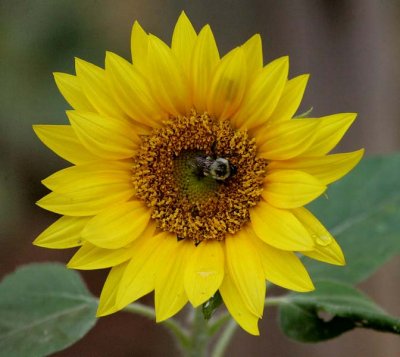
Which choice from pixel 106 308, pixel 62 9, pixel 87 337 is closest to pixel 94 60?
pixel 62 9

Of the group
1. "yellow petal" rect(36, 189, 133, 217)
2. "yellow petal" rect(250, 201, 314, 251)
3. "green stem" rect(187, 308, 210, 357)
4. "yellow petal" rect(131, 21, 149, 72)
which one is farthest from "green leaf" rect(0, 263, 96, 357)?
"yellow petal" rect(131, 21, 149, 72)

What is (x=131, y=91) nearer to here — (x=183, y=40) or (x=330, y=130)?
(x=183, y=40)

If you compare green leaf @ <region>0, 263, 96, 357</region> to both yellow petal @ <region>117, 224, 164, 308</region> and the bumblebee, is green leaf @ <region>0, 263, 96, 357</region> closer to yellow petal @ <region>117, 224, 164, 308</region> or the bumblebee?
yellow petal @ <region>117, 224, 164, 308</region>

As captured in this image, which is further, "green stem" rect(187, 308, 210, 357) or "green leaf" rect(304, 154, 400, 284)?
"green leaf" rect(304, 154, 400, 284)

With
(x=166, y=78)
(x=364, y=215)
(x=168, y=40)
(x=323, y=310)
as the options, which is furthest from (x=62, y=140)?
(x=168, y=40)

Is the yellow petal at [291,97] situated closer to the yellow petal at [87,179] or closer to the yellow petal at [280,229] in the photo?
the yellow petal at [280,229]

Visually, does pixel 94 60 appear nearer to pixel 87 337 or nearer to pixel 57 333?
pixel 87 337
